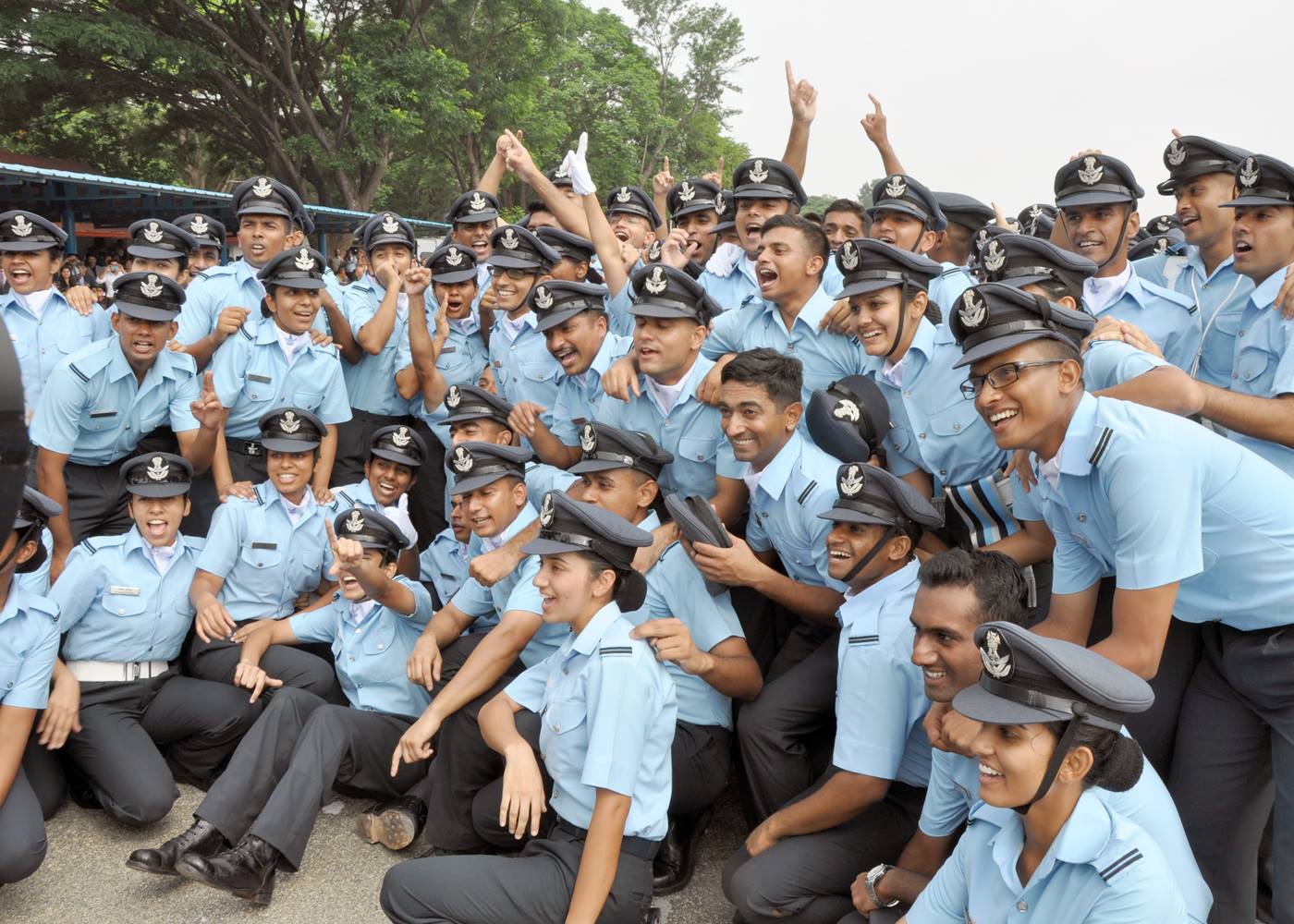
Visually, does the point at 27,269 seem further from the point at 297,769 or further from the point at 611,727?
the point at 611,727

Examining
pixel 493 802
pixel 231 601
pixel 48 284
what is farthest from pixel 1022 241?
pixel 48 284

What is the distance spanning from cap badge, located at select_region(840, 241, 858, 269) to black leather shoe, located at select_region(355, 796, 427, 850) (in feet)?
9.09

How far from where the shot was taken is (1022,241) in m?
3.50

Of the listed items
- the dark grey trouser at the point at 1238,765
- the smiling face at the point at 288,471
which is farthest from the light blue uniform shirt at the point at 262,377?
the dark grey trouser at the point at 1238,765

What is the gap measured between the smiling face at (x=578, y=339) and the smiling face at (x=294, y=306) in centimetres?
149

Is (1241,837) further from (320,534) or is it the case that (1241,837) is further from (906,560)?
(320,534)

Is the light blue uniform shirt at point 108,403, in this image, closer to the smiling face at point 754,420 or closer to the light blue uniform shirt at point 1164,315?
the smiling face at point 754,420

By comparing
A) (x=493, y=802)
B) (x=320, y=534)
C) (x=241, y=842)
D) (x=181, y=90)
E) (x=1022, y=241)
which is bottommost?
(x=241, y=842)

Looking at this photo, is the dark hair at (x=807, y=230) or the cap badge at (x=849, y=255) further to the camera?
the dark hair at (x=807, y=230)

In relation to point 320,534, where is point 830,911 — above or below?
below

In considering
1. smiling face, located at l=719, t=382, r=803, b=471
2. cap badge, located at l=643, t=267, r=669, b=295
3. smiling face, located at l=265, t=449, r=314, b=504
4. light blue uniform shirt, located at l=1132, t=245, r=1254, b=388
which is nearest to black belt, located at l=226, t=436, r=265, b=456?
smiling face, located at l=265, t=449, r=314, b=504

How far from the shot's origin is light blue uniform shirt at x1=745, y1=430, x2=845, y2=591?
12.0 feet

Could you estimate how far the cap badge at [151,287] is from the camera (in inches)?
199

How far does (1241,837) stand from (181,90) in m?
22.2
